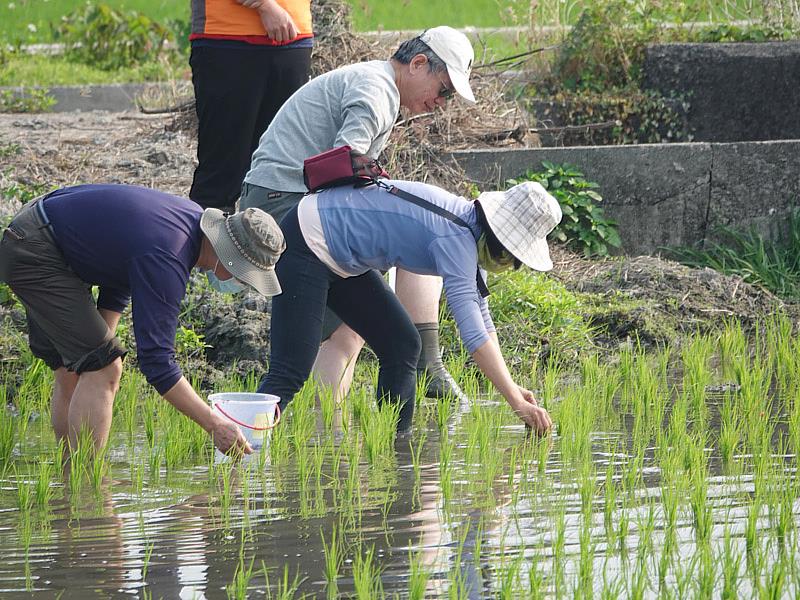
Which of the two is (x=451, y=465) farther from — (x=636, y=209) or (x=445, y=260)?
(x=636, y=209)

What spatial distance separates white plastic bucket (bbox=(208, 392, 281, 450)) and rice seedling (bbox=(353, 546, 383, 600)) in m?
0.83

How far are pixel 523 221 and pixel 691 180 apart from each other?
4.16 metres

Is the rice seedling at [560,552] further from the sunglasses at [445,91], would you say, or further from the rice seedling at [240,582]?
the sunglasses at [445,91]

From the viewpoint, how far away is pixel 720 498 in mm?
4117

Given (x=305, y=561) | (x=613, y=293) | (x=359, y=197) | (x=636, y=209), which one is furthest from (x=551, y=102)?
(x=305, y=561)

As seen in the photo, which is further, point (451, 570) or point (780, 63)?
point (780, 63)

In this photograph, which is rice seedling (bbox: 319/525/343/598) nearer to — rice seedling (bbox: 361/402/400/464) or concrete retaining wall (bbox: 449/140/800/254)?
rice seedling (bbox: 361/402/400/464)

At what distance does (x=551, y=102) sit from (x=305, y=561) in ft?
20.6

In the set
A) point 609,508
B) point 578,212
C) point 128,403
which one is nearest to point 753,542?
point 609,508

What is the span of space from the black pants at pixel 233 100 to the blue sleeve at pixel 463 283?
1.79 m

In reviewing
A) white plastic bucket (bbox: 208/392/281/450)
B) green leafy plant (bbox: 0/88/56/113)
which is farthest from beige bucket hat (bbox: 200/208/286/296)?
green leafy plant (bbox: 0/88/56/113)

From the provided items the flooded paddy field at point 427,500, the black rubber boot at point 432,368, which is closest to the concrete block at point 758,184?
the flooded paddy field at point 427,500

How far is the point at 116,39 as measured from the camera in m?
13.6

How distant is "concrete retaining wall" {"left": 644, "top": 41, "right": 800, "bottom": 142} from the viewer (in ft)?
29.9
